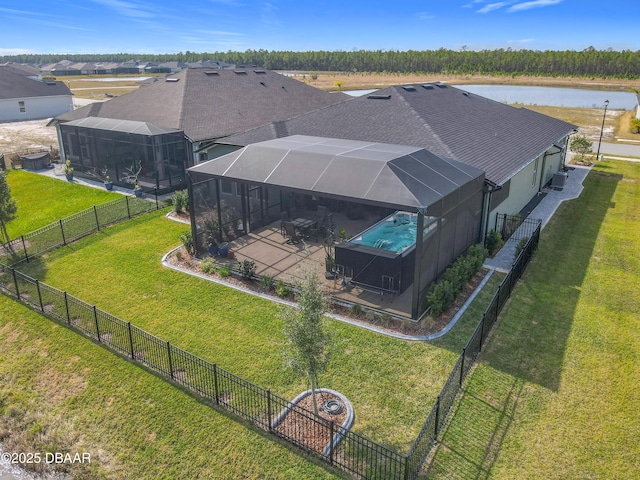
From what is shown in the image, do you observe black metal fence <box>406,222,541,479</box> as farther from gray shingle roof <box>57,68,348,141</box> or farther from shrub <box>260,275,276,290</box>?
gray shingle roof <box>57,68,348,141</box>

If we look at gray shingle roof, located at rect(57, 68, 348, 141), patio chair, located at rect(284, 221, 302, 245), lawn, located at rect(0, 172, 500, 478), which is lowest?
lawn, located at rect(0, 172, 500, 478)

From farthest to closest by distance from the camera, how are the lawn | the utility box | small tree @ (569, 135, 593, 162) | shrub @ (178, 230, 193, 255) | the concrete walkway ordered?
small tree @ (569, 135, 593, 162), the utility box, shrub @ (178, 230, 193, 255), the concrete walkway, the lawn

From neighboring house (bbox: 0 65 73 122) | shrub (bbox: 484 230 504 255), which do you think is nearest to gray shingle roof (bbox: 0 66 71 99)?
neighboring house (bbox: 0 65 73 122)

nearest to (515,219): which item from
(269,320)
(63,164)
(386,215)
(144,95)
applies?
(386,215)

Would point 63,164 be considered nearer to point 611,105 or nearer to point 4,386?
point 4,386

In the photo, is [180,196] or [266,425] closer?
[266,425]

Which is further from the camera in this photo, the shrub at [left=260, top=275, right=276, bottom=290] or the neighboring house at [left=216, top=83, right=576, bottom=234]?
the neighboring house at [left=216, top=83, right=576, bottom=234]

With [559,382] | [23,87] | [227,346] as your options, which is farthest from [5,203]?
[23,87]
